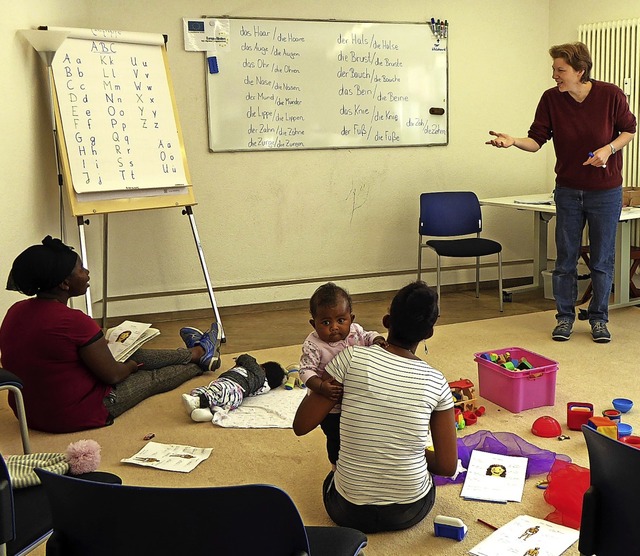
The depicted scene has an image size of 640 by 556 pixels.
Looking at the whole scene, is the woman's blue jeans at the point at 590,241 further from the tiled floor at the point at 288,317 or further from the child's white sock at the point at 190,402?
the child's white sock at the point at 190,402

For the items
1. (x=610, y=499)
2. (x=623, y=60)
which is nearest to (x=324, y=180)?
(x=623, y=60)

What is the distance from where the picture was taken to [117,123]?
4.33 meters

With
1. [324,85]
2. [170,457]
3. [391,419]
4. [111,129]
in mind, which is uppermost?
[324,85]

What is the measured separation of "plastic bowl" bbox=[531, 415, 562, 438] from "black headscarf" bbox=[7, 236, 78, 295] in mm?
1927

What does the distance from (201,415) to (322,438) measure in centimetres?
55

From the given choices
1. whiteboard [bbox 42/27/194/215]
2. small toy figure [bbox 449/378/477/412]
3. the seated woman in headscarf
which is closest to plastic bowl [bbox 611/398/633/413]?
small toy figure [bbox 449/378/477/412]

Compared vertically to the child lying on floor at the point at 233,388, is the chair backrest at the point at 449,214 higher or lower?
higher

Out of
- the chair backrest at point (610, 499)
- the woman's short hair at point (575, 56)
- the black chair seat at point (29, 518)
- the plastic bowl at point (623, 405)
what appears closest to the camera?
the chair backrest at point (610, 499)

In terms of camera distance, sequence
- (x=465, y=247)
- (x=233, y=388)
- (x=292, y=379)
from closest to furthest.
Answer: (x=233, y=388) < (x=292, y=379) < (x=465, y=247)

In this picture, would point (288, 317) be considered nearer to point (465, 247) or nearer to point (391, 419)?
point (465, 247)

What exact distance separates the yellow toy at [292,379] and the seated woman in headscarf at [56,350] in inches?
30.5

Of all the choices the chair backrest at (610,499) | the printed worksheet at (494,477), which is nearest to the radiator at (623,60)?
the printed worksheet at (494,477)

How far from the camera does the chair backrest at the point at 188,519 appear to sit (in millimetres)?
1174

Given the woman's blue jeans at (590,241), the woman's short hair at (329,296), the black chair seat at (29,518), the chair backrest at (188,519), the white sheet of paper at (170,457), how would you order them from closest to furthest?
the chair backrest at (188,519)
the black chair seat at (29,518)
the woman's short hair at (329,296)
the white sheet of paper at (170,457)
the woman's blue jeans at (590,241)
